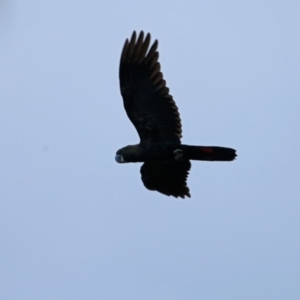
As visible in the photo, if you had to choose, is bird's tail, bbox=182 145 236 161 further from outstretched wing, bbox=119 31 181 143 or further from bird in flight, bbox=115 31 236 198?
outstretched wing, bbox=119 31 181 143

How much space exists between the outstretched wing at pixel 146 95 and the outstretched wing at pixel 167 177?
567 mm

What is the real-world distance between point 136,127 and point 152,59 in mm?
1335

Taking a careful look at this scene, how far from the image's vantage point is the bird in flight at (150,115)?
53.7 ft

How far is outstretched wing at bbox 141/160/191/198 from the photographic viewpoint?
56.1 ft

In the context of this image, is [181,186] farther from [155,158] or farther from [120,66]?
[120,66]

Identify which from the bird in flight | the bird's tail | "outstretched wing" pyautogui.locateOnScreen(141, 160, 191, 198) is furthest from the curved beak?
the bird's tail

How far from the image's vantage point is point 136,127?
1689 centimetres

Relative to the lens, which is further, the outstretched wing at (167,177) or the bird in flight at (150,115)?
the outstretched wing at (167,177)

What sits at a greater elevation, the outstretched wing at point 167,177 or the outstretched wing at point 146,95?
the outstretched wing at point 146,95

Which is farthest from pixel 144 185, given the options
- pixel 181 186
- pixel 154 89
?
pixel 154 89

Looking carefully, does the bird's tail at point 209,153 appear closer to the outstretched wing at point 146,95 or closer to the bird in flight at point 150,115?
the bird in flight at point 150,115

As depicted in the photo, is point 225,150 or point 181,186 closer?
point 225,150

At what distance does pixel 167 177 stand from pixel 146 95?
168 cm

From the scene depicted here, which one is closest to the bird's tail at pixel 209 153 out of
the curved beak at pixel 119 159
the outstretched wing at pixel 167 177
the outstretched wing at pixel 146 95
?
the outstretched wing at pixel 146 95
